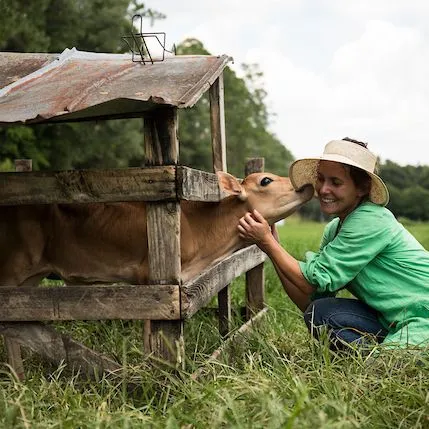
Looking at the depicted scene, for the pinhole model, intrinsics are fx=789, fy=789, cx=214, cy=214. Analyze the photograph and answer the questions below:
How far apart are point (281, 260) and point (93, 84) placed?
1.49 m

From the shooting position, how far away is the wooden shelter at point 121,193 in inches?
161

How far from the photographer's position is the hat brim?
4652 millimetres

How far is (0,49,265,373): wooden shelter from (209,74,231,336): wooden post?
1488 millimetres

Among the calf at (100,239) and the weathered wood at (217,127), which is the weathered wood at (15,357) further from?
the weathered wood at (217,127)

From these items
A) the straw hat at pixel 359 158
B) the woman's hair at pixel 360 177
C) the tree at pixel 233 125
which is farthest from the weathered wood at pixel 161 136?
the tree at pixel 233 125

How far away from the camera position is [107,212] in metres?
5.59

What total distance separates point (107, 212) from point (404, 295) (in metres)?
2.17

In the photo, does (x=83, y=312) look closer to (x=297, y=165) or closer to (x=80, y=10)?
(x=297, y=165)

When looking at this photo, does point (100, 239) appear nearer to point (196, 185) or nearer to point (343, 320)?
point (196, 185)

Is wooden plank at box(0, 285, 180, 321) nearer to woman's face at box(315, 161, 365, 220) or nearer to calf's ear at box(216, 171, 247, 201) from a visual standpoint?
woman's face at box(315, 161, 365, 220)

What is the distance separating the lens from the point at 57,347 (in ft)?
14.5

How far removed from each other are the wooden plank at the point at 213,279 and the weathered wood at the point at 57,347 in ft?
1.80

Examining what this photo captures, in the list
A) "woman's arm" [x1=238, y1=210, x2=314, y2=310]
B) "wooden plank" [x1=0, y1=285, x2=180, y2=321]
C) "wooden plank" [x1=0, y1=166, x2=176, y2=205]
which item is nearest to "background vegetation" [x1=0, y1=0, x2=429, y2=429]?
"wooden plank" [x1=0, y1=285, x2=180, y2=321]

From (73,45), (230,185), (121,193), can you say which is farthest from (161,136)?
(73,45)
